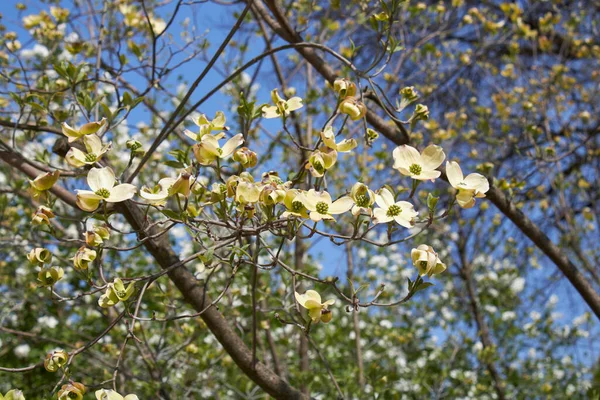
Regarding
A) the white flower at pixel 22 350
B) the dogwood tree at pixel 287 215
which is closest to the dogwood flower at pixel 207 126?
the dogwood tree at pixel 287 215

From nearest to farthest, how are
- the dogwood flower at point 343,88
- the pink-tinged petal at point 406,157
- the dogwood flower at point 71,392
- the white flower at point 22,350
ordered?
1. the dogwood flower at point 71,392
2. the pink-tinged petal at point 406,157
3. the dogwood flower at point 343,88
4. the white flower at point 22,350

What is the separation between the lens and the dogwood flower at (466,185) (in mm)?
932

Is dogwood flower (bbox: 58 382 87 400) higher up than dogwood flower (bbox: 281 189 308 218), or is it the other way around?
dogwood flower (bbox: 281 189 308 218)

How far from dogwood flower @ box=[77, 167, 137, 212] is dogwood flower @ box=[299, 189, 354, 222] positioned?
270 millimetres

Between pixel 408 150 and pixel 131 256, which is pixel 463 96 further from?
pixel 408 150

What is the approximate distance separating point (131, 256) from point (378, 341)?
1527 mm

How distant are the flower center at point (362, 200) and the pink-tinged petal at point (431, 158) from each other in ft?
0.38

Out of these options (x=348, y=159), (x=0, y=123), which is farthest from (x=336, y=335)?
(x=0, y=123)

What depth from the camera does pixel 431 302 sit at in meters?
4.71

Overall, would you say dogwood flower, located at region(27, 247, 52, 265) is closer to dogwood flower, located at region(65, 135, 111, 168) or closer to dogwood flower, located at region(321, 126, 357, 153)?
dogwood flower, located at region(65, 135, 111, 168)

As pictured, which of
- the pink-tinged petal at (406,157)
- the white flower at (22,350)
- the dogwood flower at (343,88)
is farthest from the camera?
the white flower at (22,350)

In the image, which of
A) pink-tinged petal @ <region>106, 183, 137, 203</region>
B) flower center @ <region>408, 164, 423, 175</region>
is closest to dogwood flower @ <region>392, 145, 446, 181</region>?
flower center @ <region>408, 164, 423, 175</region>

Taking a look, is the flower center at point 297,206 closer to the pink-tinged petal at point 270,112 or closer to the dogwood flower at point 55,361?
the pink-tinged petal at point 270,112

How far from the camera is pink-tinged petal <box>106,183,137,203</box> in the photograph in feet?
3.02
